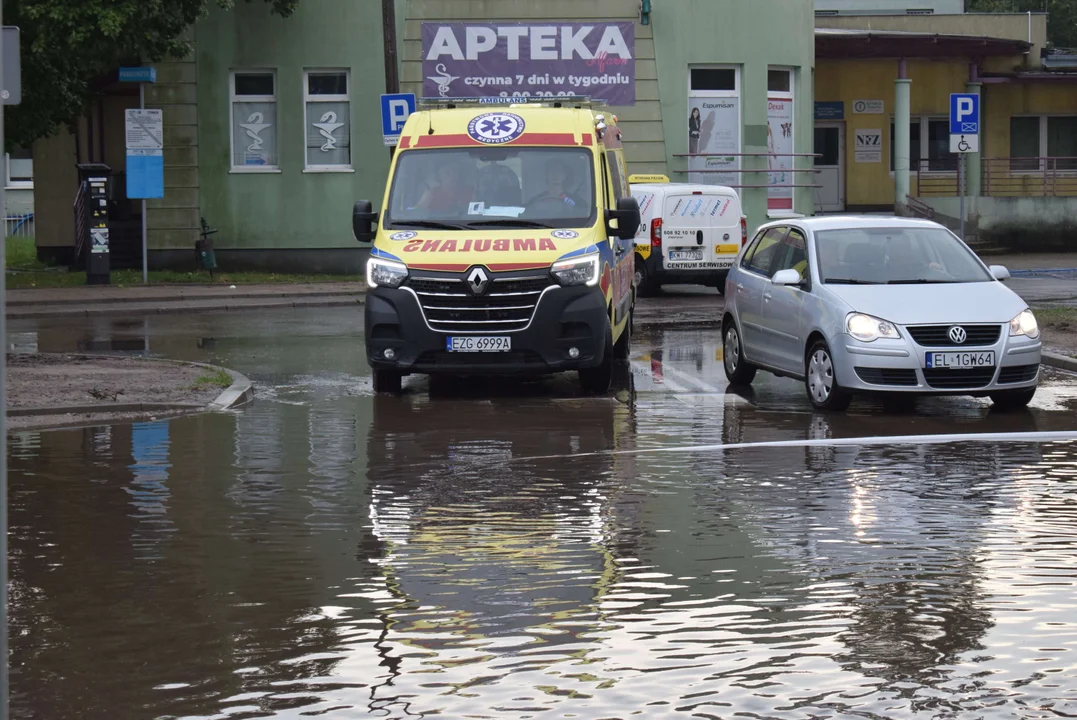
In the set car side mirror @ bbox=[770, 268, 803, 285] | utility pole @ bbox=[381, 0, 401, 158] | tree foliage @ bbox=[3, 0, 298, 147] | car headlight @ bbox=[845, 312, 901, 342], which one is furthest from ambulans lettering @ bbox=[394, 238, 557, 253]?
utility pole @ bbox=[381, 0, 401, 158]

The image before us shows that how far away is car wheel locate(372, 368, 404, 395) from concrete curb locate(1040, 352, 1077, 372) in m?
6.50

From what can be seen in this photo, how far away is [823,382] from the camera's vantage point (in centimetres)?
1334

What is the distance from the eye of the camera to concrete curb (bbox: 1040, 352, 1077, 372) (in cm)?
1631

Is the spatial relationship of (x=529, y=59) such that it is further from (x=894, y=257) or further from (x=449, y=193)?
(x=894, y=257)

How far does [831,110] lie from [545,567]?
3833 centimetres

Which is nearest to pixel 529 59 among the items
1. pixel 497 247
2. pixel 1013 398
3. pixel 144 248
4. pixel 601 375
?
pixel 144 248

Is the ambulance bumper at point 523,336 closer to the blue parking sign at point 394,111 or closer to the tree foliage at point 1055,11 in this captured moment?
the blue parking sign at point 394,111

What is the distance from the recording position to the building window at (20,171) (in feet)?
189

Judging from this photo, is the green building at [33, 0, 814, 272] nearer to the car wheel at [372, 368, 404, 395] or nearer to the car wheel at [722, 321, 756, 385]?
the car wheel at [722, 321, 756, 385]

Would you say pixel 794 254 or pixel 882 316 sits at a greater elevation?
pixel 794 254

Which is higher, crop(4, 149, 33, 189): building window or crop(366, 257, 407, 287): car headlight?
crop(4, 149, 33, 189): building window

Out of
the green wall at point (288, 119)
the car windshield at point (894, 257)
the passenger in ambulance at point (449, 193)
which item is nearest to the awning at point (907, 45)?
the green wall at point (288, 119)

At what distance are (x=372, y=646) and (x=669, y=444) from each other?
5665 mm

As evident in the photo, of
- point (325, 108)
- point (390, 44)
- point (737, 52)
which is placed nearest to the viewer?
point (390, 44)
